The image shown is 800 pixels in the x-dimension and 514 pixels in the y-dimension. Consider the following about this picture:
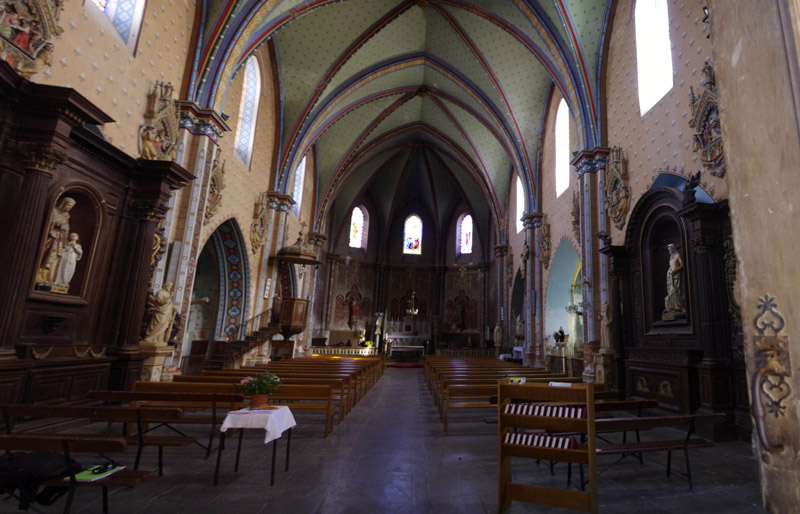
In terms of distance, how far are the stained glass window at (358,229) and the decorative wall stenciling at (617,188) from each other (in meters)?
19.6

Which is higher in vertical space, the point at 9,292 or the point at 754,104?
the point at 754,104

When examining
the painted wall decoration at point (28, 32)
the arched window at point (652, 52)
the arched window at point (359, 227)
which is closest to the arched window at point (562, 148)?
the arched window at point (652, 52)

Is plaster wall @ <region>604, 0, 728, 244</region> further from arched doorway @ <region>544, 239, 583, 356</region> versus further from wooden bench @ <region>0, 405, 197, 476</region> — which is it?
wooden bench @ <region>0, 405, 197, 476</region>

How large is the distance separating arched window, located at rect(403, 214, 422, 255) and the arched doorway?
1473cm

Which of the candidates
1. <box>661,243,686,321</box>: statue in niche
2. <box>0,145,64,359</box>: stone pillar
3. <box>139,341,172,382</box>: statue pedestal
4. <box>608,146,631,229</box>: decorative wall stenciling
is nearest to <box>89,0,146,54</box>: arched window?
<box>0,145,64,359</box>: stone pillar

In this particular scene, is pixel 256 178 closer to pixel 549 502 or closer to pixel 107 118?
pixel 107 118

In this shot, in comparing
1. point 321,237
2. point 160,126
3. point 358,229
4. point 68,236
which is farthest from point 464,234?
point 68,236

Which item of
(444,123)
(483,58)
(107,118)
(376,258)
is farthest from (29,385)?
(376,258)

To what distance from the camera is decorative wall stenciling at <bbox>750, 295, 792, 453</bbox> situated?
172 cm

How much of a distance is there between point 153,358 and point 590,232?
1095 centimetres

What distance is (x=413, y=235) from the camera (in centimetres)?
3042

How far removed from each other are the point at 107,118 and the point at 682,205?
9.70 m

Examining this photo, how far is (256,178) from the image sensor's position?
49.9 ft

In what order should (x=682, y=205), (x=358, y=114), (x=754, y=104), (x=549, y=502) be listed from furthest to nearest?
(x=358, y=114), (x=682, y=205), (x=549, y=502), (x=754, y=104)
